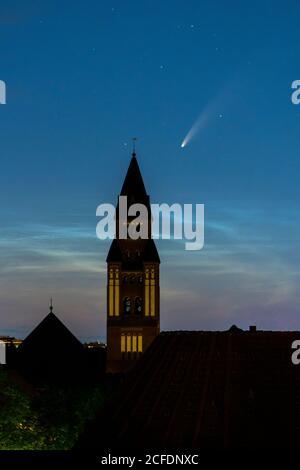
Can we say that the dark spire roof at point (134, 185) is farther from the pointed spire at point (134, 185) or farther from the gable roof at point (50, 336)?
the gable roof at point (50, 336)

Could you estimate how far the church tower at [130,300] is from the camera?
84188 mm

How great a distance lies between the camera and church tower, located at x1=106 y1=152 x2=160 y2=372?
8419 cm

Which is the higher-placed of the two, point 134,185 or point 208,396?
point 134,185

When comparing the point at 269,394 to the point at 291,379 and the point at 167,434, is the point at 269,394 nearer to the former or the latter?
the point at 291,379

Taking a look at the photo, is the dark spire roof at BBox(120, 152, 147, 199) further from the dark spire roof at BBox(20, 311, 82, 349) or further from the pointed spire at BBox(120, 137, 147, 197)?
the dark spire roof at BBox(20, 311, 82, 349)

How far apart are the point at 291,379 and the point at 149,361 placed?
4099 millimetres

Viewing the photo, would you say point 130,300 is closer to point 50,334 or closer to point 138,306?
point 138,306

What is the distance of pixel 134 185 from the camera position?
88875mm

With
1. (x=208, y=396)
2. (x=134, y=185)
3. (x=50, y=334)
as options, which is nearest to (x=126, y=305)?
(x=50, y=334)

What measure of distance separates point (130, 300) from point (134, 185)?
11.7 metres

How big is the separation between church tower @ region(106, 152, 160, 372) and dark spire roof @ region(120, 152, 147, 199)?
16.4ft

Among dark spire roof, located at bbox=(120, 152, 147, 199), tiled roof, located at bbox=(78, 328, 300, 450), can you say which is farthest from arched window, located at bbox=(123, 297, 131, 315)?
tiled roof, located at bbox=(78, 328, 300, 450)

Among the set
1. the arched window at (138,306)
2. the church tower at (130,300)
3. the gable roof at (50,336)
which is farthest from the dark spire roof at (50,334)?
the arched window at (138,306)

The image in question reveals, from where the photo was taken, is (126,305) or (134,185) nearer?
(126,305)
